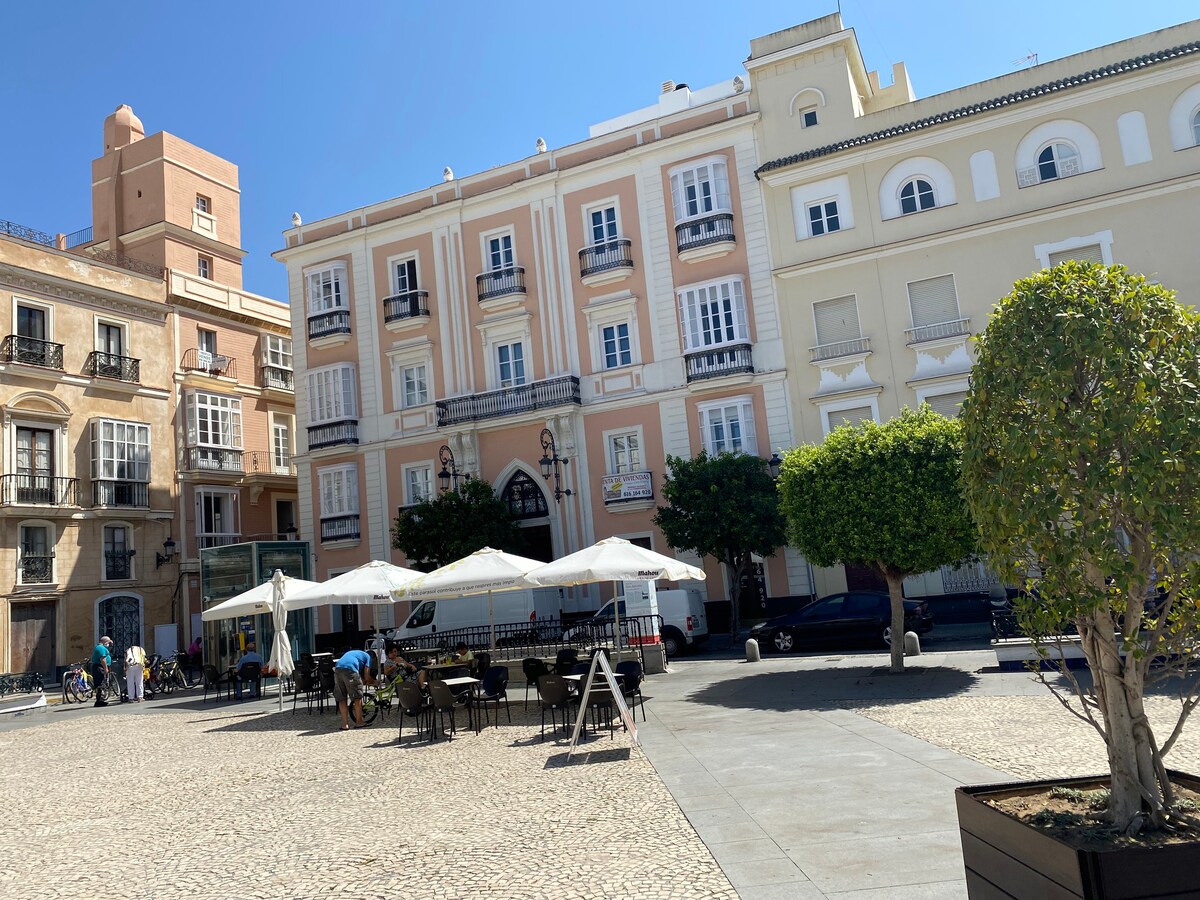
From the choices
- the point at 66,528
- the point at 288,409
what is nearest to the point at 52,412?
the point at 66,528

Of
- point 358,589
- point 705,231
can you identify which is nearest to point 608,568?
point 358,589

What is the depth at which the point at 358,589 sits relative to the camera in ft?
54.3

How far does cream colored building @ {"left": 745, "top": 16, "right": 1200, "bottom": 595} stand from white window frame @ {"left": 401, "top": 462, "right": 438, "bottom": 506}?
12494 millimetres

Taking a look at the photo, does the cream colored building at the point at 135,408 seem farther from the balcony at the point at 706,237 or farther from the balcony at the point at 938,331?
the balcony at the point at 938,331

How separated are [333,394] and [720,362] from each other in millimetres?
14496

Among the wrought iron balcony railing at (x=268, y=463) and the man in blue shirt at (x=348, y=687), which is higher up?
the wrought iron balcony railing at (x=268, y=463)

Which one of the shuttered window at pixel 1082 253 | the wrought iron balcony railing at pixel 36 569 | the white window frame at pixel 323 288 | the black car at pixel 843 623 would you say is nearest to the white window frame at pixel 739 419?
the black car at pixel 843 623

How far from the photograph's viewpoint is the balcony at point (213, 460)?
33.2 metres

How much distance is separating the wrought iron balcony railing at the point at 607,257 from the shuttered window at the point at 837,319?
243 inches

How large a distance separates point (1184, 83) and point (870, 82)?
10418 mm

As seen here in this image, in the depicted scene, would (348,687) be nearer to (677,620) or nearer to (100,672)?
(677,620)

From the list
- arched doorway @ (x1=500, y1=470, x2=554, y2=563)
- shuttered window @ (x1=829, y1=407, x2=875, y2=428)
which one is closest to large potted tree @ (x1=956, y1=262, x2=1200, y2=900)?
shuttered window @ (x1=829, y1=407, x2=875, y2=428)

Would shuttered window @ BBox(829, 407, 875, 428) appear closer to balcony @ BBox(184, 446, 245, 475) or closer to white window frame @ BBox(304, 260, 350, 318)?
white window frame @ BBox(304, 260, 350, 318)

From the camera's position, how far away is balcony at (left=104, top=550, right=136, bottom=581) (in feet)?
A: 99.3
